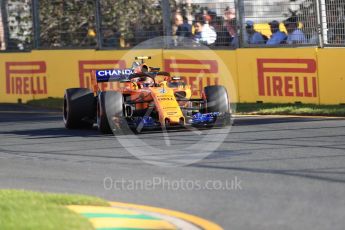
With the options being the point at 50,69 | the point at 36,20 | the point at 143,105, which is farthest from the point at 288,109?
the point at 36,20

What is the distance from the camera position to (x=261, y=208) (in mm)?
8422

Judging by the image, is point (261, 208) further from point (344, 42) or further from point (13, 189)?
point (344, 42)

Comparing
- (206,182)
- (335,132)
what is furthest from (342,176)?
(335,132)

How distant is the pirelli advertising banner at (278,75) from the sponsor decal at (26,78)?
528 cm

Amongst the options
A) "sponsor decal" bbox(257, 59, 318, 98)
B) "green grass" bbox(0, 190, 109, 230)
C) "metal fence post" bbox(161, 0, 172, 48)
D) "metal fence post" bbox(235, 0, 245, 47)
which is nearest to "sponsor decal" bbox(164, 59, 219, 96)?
"metal fence post" bbox(161, 0, 172, 48)

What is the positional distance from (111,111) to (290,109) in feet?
12.6

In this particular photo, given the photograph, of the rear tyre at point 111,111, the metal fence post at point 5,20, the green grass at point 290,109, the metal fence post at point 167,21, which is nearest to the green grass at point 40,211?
the rear tyre at point 111,111

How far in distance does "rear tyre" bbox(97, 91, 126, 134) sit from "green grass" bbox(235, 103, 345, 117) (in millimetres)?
3552

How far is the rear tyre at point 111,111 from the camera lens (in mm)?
14062

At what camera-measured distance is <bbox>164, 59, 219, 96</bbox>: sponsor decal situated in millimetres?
18406

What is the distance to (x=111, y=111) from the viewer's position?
46.2 feet

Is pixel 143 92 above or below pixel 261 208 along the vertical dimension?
above

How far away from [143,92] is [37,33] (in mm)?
8090

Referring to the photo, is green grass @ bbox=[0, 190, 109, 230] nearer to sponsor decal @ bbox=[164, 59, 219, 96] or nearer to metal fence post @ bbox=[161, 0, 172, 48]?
sponsor decal @ bbox=[164, 59, 219, 96]
